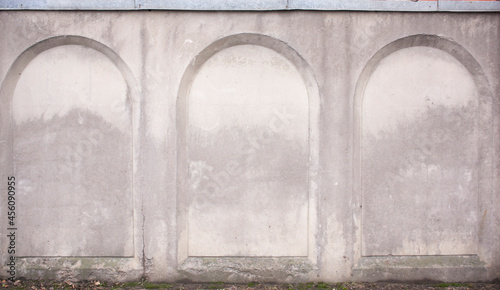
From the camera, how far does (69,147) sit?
3699mm

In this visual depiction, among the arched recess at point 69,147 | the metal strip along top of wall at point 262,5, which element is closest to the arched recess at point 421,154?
the metal strip along top of wall at point 262,5

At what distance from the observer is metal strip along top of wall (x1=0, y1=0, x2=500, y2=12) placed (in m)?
3.53

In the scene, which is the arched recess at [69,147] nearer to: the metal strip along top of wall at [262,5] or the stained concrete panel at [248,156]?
the metal strip along top of wall at [262,5]

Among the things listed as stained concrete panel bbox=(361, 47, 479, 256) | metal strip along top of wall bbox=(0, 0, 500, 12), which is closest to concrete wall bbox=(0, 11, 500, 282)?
stained concrete panel bbox=(361, 47, 479, 256)

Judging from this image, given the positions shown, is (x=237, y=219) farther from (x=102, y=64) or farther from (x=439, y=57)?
(x=439, y=57)

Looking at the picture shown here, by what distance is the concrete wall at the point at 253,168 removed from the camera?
12.0 ft

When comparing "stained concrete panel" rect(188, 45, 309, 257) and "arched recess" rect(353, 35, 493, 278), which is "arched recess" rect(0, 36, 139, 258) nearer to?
"stained concrete panel" rect(188, 45, 309, 257)

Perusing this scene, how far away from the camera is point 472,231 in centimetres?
375

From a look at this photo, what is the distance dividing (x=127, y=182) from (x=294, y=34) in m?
2.67

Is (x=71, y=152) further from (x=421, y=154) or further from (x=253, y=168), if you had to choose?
(x=421, y=154)

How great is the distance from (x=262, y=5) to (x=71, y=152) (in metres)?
2.87

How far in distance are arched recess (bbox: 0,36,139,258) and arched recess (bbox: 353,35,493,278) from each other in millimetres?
2873

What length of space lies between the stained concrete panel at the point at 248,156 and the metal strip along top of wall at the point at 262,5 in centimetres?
50

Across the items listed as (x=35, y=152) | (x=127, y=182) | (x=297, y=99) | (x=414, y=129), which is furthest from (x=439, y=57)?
(x=35, y=152)
